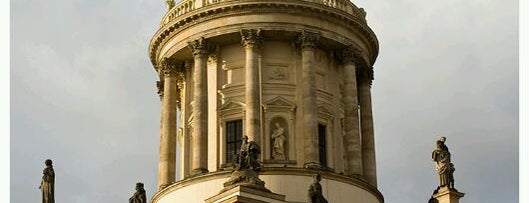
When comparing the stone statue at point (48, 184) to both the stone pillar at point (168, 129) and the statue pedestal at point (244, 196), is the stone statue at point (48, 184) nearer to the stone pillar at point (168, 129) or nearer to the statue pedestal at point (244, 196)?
the statue pedestal at point (244, 196)

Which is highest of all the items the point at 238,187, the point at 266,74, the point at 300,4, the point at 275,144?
the point at 300,4

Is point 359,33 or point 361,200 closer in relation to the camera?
point 361,200

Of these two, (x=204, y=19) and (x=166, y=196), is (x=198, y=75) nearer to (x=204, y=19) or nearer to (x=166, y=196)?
(x=204, y=19)

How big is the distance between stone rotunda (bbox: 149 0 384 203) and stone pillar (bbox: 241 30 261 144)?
0.04 meters

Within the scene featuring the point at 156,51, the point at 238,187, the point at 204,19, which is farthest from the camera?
the point at 156,51

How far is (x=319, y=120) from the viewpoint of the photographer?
45406mm

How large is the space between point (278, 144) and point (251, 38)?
4.80 m

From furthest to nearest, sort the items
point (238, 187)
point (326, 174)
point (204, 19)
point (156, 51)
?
point (156, 51), point (204, 19), point (326, 174), point (238, 187)

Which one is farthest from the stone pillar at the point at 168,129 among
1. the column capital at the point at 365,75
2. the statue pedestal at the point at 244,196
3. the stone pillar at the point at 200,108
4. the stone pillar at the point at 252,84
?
the column capital at the point at 365,75

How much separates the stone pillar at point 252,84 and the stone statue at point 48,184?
8336 mm

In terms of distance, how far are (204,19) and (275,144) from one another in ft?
21.5

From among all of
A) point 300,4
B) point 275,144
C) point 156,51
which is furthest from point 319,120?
point 156,51

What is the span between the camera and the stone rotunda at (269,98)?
43.8 meters

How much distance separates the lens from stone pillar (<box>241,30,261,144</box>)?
43.6m
